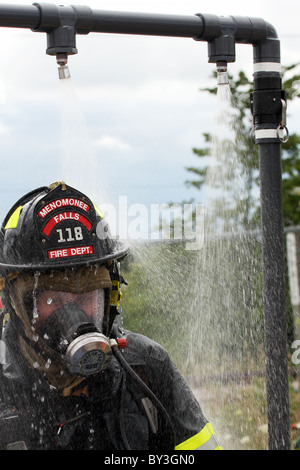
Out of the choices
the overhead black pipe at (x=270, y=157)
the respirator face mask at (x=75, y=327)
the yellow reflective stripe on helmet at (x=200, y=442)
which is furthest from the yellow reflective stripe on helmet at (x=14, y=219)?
the yellow reflective stripe on helmet at (x=200, y=442)

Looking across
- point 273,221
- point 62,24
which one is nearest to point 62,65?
point 62,24

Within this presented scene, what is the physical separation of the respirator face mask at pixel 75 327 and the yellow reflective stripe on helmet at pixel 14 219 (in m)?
0.28

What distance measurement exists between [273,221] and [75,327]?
3.01 ft

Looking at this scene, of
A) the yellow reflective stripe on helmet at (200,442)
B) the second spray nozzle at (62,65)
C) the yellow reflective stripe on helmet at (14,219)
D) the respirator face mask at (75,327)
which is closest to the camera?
the respirator face mask at (75,327)

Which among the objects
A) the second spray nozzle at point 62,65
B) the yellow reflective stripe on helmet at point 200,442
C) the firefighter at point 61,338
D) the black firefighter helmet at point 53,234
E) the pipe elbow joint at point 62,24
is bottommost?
the yellow reflective stripe on helmet at point 200,442

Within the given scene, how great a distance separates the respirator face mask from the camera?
2539 millimetres

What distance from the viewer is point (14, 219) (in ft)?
9.45

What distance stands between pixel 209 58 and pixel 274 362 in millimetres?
1221

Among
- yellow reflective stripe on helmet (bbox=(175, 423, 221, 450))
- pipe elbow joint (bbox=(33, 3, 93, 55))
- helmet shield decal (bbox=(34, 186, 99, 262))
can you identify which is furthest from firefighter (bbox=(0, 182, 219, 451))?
pipe elbow joint (bbox=(33, 3, 93, 55))

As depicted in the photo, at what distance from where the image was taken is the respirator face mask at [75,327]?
2539 mm

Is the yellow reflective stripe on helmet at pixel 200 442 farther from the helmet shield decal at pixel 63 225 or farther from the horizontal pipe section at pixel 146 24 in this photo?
the horizontal pipe section at pixel 146 24

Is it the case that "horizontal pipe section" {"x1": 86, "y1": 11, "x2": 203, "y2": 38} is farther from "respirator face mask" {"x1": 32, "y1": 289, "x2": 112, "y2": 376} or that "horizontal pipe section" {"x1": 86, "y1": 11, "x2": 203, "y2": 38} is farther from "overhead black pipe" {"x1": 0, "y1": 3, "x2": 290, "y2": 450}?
"respirator face mask" {"x1": 32, "y1": 289, "x2": 112, "y2": 376}

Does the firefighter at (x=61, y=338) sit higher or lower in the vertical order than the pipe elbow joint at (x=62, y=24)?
lower

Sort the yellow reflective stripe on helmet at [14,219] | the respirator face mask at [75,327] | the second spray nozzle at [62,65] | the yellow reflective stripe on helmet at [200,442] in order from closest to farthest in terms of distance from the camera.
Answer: the respirator face mask at [75,327] → the second spray nozzle at [62,65] → the yellow reflective stripe on helmet at [14,219] → the yellow reflective stripe on helmet at [200,442]
